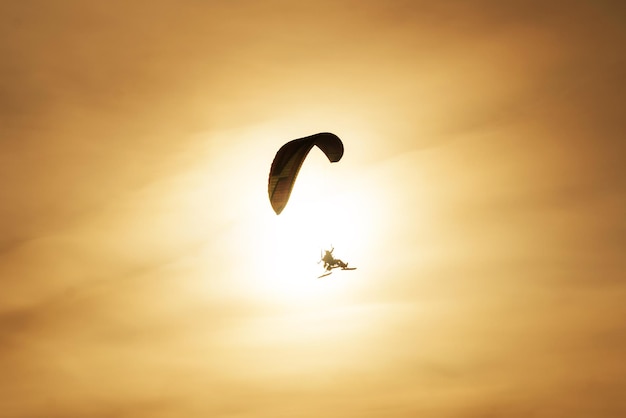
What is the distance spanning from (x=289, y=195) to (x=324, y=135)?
14.1ft

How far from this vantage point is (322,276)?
4860 inches

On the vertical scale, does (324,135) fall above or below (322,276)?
above

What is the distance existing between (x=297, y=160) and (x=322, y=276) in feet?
24.2

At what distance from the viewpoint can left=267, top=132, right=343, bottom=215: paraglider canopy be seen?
122812mm

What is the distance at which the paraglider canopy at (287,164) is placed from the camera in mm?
122812

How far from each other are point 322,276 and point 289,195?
543 centimetres

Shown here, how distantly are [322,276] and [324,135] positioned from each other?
28.7 ft

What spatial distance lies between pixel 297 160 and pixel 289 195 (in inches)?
89.0

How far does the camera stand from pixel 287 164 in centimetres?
12294

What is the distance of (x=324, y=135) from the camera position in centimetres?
12331

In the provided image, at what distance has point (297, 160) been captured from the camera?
123 meters

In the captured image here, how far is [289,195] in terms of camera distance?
405 feet
